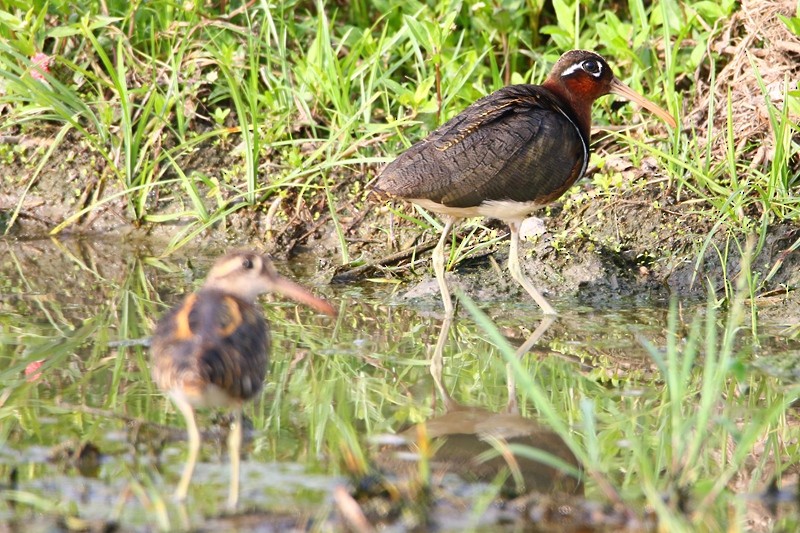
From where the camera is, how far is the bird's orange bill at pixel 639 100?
272 inches

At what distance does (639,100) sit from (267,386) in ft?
10.3

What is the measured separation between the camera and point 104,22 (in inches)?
308

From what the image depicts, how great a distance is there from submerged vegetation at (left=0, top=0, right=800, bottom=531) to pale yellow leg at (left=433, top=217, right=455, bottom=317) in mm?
133

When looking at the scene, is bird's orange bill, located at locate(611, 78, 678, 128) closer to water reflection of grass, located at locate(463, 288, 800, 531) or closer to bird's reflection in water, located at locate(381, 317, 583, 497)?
water reflection of grass, located at locate(463, 288, 800, 531)

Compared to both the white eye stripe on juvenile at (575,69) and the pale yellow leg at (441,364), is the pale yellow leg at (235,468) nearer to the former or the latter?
the pale yellow leg at (441,364)

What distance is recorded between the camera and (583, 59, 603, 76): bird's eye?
22.1 feet

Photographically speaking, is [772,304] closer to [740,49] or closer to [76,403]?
[740,49]

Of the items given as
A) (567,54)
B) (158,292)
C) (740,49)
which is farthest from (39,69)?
(740,49)

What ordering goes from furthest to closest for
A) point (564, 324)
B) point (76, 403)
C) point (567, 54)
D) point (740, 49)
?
point (740, 49)
point (567, 54)
point (564, 324)
point (76, 403)

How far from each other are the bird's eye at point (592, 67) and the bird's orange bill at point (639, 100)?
183mm

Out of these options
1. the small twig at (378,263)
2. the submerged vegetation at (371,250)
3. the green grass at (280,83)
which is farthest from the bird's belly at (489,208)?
the green grass at (280,83)

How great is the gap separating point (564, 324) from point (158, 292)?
2.31m

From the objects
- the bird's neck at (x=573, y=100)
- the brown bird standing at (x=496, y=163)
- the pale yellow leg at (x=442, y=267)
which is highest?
the bird's neck at (x=573, y=100)

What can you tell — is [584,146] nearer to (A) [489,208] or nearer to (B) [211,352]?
(A) [489,208]
